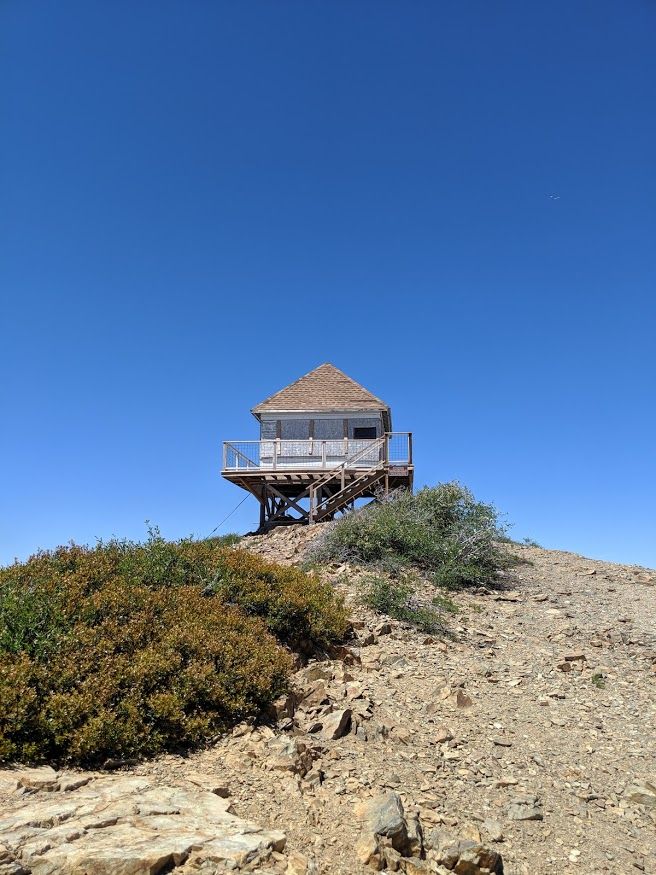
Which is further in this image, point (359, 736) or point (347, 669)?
point (347, 669)

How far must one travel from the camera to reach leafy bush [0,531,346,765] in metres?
4.89

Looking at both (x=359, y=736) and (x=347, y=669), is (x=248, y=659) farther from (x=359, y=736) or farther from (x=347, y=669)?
(x=347, y=669)

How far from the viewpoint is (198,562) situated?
29.0ft

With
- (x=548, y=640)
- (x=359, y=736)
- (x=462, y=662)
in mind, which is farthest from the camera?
(x=548, y=640)

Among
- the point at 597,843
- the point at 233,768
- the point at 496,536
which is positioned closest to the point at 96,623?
the point at 233,768

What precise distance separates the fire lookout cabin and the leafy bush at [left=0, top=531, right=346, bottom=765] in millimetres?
13912

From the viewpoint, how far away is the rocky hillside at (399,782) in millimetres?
3738

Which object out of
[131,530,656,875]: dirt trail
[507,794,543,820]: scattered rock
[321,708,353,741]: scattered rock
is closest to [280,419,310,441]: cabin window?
[131,530,656,875]: dirt trail

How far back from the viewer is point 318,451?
25.2m

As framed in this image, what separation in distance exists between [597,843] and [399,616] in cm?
529

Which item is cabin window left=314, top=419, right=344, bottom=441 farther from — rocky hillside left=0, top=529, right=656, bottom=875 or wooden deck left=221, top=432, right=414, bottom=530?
rocky hillside left=0, top=529, right=656, bottom=875

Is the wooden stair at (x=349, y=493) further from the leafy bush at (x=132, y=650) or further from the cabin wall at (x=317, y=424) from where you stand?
the leafy bush at (x=132, y=650)

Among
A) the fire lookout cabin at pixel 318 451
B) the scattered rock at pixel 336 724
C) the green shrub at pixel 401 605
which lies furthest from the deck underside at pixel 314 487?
the scattered rock at pixel 336 724

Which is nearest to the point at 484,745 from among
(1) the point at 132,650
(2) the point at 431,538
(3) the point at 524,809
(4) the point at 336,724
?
(3) the point at 524,809
